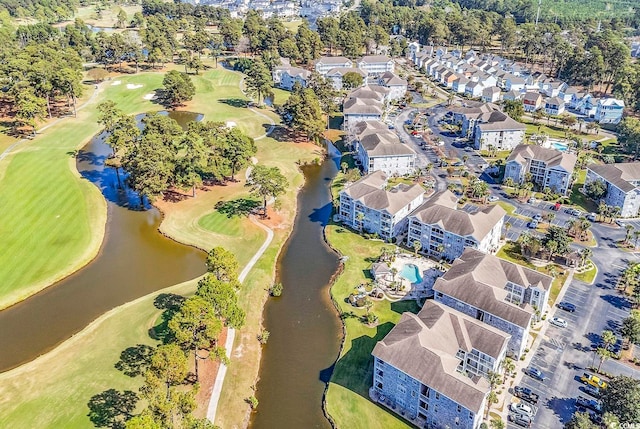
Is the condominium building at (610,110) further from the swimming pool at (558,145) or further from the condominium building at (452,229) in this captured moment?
the condominium building at (452,229)

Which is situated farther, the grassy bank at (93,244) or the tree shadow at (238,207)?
the tree shadow at (238,207)

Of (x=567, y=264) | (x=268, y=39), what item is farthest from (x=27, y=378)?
(x=268, y=39)

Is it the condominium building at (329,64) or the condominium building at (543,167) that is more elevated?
the condominium building at (329,64)

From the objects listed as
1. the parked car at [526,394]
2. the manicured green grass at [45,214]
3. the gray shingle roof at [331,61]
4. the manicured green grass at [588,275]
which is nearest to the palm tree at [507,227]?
the manicured green grass at [588,275]

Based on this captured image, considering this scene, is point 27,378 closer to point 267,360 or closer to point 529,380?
point 267,360

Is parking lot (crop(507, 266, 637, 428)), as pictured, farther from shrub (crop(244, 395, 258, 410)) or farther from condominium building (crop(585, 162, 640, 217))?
condominium building (crop(585, 162, 640, 217))

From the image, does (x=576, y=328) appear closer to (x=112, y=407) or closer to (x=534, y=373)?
(x=534, y=373)

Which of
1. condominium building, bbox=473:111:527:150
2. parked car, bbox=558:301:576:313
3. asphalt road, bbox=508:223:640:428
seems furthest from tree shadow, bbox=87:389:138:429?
condominium building, bbox=473:111:527:150
